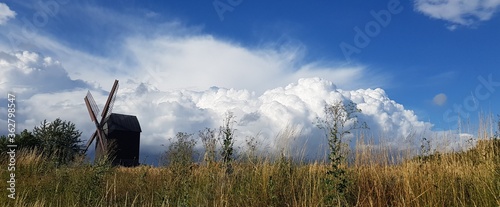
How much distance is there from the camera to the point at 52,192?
8.01 m

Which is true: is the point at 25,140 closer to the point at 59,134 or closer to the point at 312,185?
the point at 59,134

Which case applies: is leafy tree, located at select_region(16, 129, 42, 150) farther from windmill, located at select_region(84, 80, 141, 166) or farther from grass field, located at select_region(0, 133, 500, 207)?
grass field, located at select_region(0, 133, 500, 207)

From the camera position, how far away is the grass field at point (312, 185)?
235 inches

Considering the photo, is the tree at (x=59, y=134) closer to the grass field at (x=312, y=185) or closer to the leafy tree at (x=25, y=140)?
the leafy tree at (x=25, y=140)

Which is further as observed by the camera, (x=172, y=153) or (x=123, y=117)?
(x=123, y=117)

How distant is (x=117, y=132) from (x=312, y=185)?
106 ft

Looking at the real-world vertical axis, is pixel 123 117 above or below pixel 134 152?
above

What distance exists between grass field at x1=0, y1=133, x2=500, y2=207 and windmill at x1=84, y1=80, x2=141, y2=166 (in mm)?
27362

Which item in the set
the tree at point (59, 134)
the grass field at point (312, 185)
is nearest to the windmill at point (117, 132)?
the tree at point (59, 134)

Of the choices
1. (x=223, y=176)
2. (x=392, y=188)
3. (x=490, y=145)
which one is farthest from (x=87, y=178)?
(x=490, y=145)

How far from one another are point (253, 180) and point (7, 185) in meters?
5.68

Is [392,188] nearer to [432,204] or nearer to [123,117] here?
[432,204]

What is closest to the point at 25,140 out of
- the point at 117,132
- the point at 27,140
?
the point at 27,140

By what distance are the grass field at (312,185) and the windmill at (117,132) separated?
→ 89.8 feet
